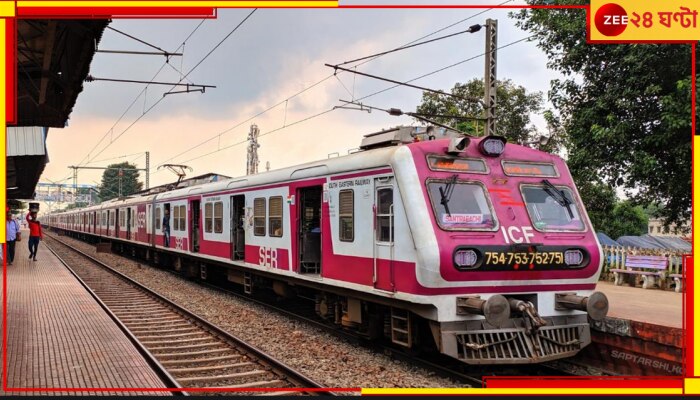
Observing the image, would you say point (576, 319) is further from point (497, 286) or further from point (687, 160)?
point (687, 160)

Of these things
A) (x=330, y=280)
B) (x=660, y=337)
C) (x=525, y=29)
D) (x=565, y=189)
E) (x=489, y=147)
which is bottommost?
(x=660, y=337)

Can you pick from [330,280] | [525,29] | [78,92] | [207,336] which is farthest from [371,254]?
[525,29]

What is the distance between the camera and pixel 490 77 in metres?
16.0

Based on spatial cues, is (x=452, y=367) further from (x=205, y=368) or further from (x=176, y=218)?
(x=176, y=218)

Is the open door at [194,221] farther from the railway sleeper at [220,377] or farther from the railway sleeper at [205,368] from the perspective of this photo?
the railway sleeper at [220,377]

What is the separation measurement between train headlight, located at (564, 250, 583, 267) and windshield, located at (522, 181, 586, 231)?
348 millimetres

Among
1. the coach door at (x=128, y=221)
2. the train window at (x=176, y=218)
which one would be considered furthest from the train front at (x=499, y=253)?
the coach door at (x=128, y=221)

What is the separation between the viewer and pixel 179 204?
63.8 feet

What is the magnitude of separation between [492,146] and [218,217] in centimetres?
894

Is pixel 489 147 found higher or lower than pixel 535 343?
higher

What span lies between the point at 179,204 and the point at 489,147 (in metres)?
13.1

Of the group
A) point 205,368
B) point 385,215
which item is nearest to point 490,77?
point 385,215

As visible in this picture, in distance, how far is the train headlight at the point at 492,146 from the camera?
8547 millimetres

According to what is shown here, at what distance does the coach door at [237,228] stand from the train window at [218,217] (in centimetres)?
66
